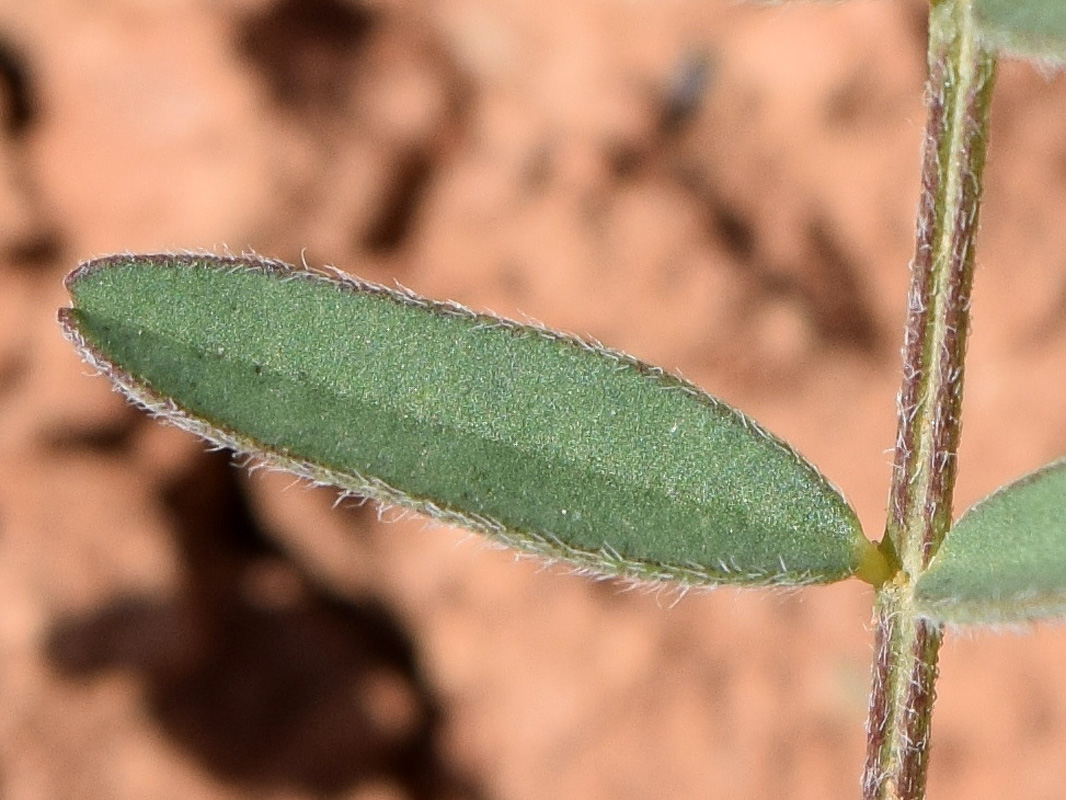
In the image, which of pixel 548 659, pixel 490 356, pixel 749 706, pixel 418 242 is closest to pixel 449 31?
pixel 418 242

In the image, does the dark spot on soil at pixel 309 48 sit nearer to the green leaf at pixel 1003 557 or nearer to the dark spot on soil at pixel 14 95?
the dark spot on soil at pixel 14 95

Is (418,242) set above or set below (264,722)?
above

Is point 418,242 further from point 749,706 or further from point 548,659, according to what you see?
point 749,706

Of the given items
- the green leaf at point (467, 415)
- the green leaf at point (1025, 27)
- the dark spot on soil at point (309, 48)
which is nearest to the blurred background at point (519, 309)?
the dark spot on soil at point (309, 48)

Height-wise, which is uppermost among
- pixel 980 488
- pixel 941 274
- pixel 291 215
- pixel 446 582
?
pixel 291 215

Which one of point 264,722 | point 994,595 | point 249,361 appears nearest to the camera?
point 994,595

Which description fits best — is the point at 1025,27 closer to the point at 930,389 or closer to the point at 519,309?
the point at 930,389
